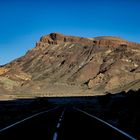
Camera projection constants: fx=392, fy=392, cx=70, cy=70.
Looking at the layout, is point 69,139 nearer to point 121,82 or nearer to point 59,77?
point 121,82

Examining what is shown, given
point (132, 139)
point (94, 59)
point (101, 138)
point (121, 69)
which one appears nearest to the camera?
point (132, 139)

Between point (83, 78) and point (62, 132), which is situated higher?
point (83, 78)

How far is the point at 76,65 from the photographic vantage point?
193500 millimetres

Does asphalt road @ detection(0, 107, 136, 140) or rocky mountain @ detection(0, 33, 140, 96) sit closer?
asphalt road @ detection(0, 107, 136, 140)

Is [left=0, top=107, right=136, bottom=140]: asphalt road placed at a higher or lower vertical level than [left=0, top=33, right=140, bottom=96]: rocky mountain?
lower

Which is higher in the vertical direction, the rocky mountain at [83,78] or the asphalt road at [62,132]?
the rocky mountain at [83,78]

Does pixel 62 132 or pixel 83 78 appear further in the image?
pixel 83 78

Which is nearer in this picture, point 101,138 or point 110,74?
point 101,138

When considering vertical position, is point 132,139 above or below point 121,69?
below

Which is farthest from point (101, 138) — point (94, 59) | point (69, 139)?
point (94, 59)

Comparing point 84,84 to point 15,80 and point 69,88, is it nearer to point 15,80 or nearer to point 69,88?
point 69,88

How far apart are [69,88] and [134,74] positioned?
2978 centimetres

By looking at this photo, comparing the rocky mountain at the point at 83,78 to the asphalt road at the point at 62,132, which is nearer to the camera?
the asphalt road at the point at 62,132

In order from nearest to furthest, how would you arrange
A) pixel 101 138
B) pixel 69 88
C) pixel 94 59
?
pixel 101 138, pixel 69 88, pixel 94 59
